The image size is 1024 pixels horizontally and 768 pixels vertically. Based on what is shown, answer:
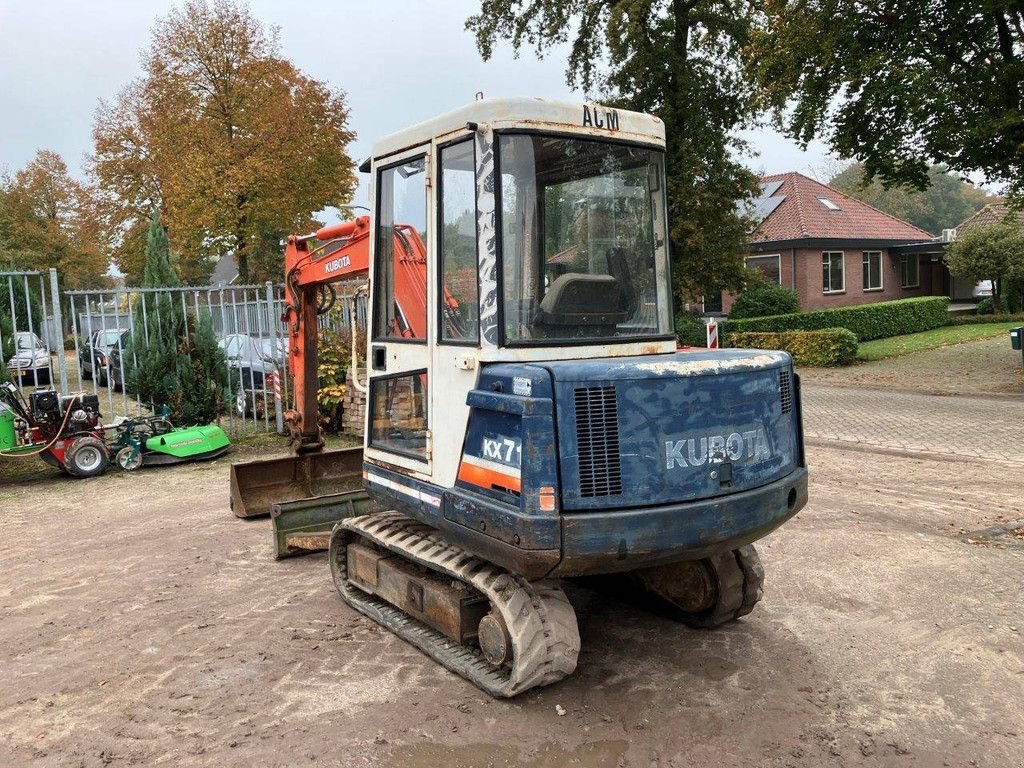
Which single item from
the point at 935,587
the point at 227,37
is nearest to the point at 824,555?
the point at 935,587

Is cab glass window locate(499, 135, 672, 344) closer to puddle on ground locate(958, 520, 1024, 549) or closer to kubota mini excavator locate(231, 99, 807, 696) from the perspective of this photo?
kubota mini excavator locate(231, 99, 807, 696)

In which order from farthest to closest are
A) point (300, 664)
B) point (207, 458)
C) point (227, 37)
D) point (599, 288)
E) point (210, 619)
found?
1. point (227, 37)
2. point (207, 458)
3. point (210, 619)
4. point (300, 664)
5. point (599, 288)

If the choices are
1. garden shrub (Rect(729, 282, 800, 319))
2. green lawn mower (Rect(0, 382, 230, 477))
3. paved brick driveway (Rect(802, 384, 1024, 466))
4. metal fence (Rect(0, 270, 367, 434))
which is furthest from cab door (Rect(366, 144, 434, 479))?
garden shrub (Rect(729, 282, 800, 319))

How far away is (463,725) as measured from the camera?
3.91m

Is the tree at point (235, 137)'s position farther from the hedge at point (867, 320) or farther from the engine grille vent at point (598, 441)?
the engine grille vent at point (598, 441)

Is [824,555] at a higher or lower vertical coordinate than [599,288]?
lower

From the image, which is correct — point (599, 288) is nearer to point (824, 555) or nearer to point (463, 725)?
point (463, 725)

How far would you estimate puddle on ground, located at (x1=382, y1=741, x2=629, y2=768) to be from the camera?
11.8 feet

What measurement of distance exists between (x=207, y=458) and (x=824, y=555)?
298 inches

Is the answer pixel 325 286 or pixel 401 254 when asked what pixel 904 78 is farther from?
pixel 401 254

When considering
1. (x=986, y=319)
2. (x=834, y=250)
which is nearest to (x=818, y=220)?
(x=834, y=250)

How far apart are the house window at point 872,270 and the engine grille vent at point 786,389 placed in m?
28.9

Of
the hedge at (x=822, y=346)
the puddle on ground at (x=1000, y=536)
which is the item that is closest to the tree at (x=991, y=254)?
the hedge at (x=822, y=346)

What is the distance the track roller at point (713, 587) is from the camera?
478 centimetres
